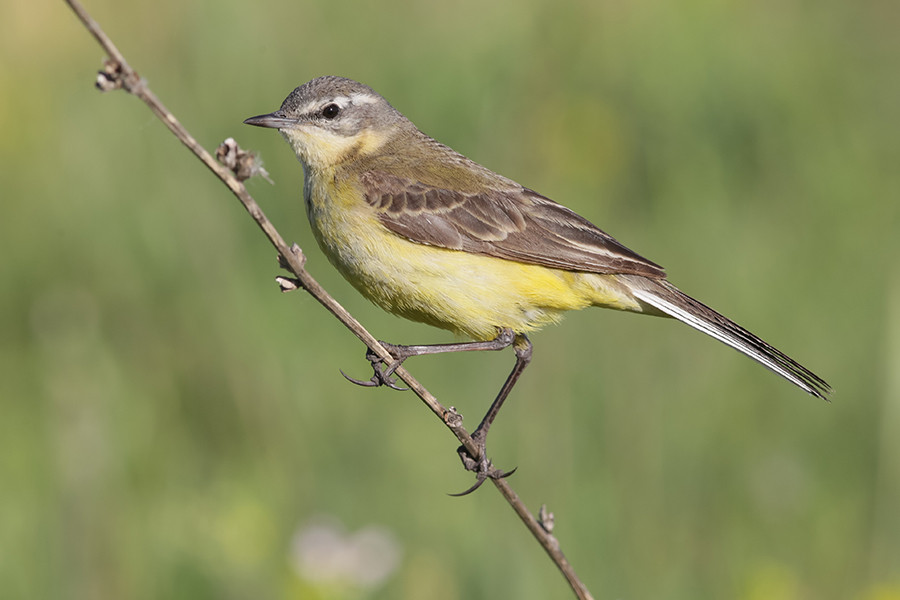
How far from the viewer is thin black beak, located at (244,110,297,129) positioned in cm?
543

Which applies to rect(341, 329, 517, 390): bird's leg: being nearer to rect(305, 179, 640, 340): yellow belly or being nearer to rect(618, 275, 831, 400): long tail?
rect(305, 179, 640, 340): yellow belly

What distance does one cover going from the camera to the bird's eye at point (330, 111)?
590 centimetres

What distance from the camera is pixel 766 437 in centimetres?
693

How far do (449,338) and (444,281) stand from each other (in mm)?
2963

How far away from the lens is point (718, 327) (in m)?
5.19

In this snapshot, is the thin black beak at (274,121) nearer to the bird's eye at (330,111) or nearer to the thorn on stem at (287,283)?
the bird's eye at (330,111)

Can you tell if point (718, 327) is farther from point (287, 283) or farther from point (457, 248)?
point (287, 283)

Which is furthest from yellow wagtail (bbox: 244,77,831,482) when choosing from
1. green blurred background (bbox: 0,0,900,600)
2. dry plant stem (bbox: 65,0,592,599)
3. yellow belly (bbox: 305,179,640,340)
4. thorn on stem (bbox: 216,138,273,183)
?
thorn on stem (bbox: 216,138,273,183)

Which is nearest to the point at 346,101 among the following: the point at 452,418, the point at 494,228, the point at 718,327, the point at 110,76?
the point at 494,228

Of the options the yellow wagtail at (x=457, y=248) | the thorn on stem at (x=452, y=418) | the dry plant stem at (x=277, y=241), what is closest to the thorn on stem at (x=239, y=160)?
the dry plant stem at (x=277, y=241)

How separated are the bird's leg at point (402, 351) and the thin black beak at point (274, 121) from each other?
1.27 meters

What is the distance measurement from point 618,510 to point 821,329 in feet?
8.23

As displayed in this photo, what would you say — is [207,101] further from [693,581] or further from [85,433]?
[693,581]

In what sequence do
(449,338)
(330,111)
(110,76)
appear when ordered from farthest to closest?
(449,338)
(330,111)
(110,76)
